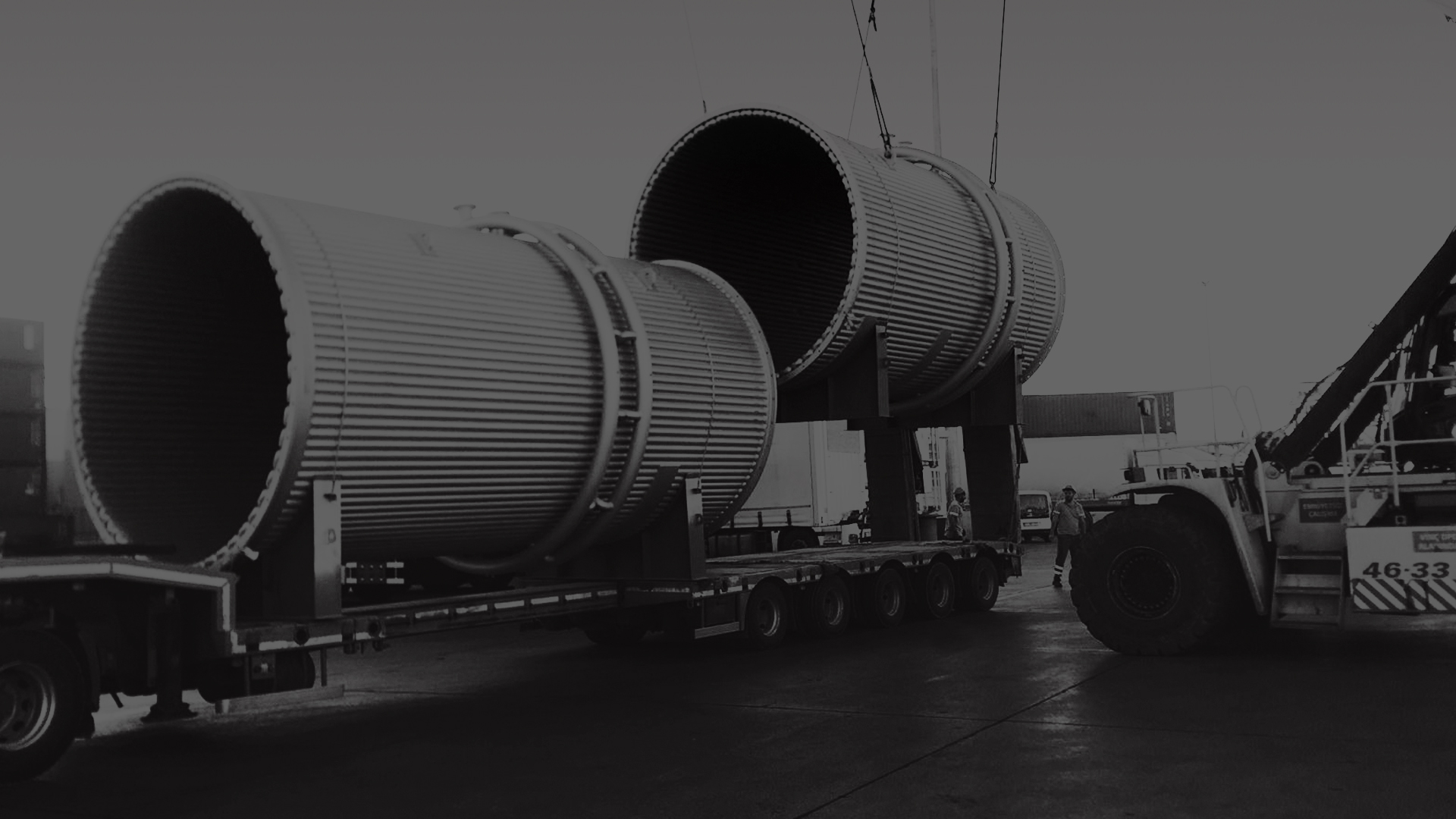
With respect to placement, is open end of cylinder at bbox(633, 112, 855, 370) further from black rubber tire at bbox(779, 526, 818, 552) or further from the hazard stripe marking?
black rubber tire at bbox(779, 526, 818, 552)

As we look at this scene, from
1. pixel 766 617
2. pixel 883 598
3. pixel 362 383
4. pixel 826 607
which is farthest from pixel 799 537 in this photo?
pixel 362 383

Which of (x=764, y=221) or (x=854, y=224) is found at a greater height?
(x=764, y=221)

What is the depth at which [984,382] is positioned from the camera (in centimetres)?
1806

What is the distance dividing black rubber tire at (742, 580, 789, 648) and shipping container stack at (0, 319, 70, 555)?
6274 millimetres

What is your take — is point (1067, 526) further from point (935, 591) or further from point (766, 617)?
point (766, 617)

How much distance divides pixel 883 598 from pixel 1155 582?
13.0ft

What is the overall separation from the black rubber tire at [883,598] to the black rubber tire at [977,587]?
150 centimetres

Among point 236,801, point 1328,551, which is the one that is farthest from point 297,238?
point 1328,551

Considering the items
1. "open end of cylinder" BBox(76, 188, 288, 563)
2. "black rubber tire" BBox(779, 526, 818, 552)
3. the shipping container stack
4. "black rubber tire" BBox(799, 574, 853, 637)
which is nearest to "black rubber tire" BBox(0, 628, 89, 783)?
"open end of cylinder" BBox(76, 188, 288, 563)

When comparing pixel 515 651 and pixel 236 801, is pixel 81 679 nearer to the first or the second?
pixel 236 801

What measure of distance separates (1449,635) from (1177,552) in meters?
3.44

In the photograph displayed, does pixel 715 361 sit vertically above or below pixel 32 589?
above

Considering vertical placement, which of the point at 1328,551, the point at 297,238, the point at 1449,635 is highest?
the point at 297,238

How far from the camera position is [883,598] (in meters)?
16.4
